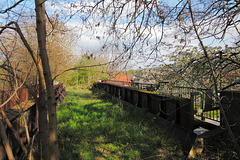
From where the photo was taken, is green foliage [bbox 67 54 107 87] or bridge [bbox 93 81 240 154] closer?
green foliage [bbox 67 54 107 87]

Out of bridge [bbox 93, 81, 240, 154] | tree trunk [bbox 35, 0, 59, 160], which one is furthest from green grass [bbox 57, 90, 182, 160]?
tree trunk [bbox 35, 0, 59, 160]

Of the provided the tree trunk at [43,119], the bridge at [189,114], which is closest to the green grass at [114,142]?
the bridge at [189,114]

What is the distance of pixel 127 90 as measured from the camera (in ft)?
34.3

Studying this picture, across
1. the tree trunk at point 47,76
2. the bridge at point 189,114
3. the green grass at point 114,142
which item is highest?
the tree trunk at point 47,76

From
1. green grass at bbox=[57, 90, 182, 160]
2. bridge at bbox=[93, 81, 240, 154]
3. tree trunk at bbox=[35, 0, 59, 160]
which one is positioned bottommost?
green grass at bbox=[57, 90, 182, 160]

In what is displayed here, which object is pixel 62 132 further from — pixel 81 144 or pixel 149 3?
pixel 149 3

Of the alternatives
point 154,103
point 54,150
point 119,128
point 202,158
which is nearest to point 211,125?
point 202,158

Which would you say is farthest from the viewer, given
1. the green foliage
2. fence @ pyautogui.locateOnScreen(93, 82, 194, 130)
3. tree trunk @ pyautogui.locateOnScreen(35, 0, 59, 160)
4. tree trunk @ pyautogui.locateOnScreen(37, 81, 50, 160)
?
fence @ pyautogui.locateOnScreen(93, 82, 194, 130)

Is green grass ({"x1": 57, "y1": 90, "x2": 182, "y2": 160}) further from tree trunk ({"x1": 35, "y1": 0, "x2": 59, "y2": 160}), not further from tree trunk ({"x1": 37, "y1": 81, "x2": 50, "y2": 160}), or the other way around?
tree trunk ({"x1": 35, "y1": 0, "x2": 59, "y2": 160})

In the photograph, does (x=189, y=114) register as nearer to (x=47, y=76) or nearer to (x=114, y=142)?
(x=114, y=142)

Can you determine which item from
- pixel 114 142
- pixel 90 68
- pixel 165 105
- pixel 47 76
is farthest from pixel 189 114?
pixel 47 76

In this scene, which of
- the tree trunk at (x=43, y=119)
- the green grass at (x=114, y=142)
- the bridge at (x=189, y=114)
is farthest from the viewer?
the green grass at (x=114, y=142)

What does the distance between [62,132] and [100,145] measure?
1.49 meters

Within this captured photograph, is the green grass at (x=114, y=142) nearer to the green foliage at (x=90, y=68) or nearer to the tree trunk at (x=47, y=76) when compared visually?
the green foliage at (x=90, y=68)
